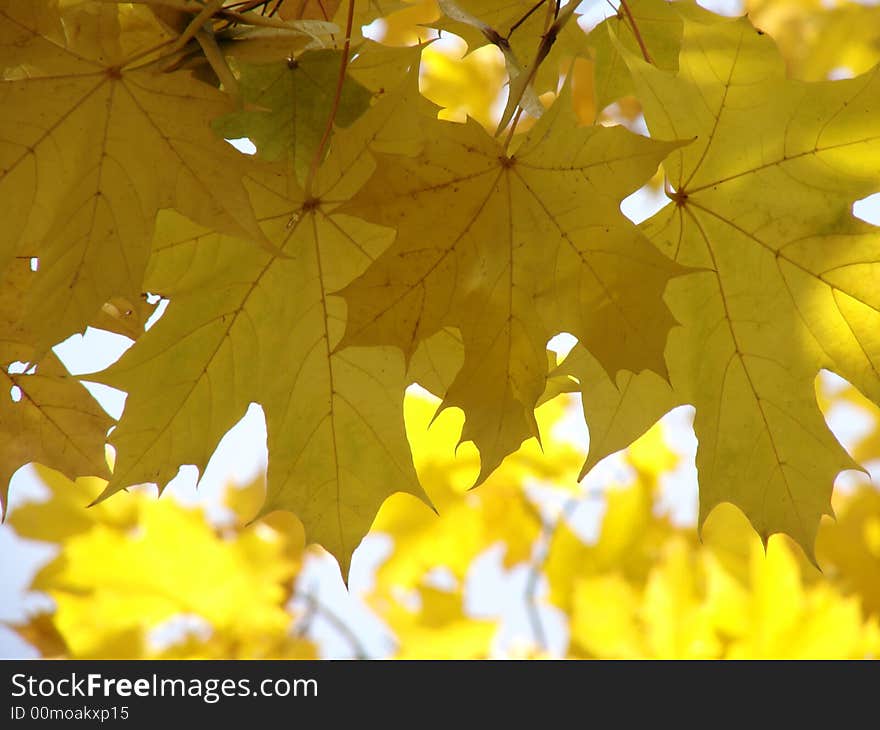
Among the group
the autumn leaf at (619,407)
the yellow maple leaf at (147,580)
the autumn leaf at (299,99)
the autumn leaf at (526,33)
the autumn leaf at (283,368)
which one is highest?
the yellow maple leaf at (147,580)

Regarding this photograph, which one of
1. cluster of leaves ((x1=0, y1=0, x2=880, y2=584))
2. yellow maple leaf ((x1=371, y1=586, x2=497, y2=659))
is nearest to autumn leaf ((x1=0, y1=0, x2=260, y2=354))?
cluster of leaves ((x1=0, y1=0, x2=880, y2=584))

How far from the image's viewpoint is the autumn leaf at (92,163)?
2.15 ft

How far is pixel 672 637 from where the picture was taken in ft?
7.83

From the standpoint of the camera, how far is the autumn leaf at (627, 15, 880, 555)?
736mm

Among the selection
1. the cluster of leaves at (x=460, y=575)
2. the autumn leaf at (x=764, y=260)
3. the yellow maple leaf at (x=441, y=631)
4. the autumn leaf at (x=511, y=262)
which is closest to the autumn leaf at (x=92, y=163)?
the autumn leaf at (x=511, y=262)

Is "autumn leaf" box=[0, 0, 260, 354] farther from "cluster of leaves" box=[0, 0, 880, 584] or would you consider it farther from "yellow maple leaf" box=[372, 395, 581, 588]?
"yellow maple leaf" box=[372, 395, 581, 588]

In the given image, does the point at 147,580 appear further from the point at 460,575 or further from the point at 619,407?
the point at 619,407

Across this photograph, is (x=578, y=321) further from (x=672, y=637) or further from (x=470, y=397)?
(x=672, y=637)

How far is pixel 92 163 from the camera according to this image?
685 mm

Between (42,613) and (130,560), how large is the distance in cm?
52

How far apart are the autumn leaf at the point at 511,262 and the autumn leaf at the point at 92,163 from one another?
0.12 meters

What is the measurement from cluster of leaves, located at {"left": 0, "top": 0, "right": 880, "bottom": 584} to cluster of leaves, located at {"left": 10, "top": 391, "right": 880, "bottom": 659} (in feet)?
4.29

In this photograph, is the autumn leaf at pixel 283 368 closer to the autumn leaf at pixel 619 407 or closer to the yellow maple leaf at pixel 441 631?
the autumn leaf at pixel 619 407

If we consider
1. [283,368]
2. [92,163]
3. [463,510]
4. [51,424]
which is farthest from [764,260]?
[463,510]
